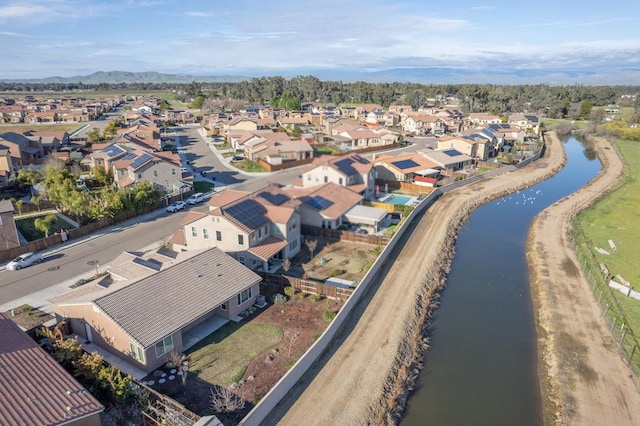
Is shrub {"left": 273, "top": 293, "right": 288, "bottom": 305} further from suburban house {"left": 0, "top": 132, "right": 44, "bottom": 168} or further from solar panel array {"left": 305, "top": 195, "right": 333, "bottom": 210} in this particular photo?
suburban house {"left": 0, "top": 132, "right": 44, "bottom": 168}

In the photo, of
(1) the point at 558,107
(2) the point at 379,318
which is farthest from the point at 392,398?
(1) the point at 558,107

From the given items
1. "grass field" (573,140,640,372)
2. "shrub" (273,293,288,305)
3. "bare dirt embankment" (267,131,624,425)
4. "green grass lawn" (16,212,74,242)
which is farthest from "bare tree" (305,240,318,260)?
"green grass lawn" (16,212,74,242)

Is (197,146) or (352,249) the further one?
(197,146)

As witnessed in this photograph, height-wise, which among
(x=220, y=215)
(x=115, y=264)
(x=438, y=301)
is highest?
(x=220, y=215)

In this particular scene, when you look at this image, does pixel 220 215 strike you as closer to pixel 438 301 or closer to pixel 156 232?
pixel 156 232

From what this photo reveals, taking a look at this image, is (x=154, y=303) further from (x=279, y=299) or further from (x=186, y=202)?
(x=186, y=202)

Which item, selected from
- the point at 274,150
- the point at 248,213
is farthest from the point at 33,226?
→ the point at 274,150
